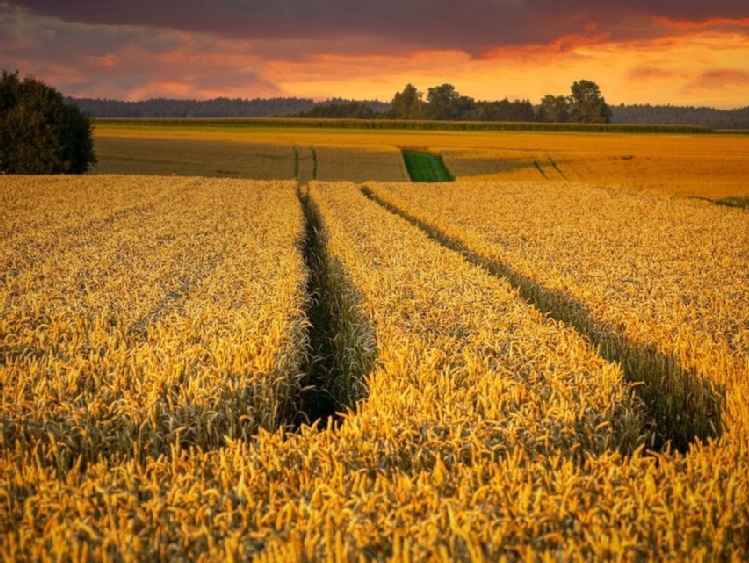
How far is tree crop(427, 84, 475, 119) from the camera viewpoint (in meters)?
143

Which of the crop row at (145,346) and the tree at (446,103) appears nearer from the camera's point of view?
the crop row at (145,346)

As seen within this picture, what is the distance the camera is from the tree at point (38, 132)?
47.2m

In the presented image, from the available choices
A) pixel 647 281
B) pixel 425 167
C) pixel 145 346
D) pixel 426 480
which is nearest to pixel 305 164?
pixel 425 167

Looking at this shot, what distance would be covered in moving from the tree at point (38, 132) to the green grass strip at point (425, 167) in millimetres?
24088

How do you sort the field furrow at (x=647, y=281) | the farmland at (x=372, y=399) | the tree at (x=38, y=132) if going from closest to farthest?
the farmland at (x=372, y=399) < the field furrow at (x=647, y=281) < the tree at (x=38, y=132)

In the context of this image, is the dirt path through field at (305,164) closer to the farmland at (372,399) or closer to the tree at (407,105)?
the farmland at (372,399)

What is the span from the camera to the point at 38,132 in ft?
156

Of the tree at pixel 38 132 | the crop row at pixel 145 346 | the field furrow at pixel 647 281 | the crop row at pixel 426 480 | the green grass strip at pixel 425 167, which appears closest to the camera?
the crop row at pixel 426 480

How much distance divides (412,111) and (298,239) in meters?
135

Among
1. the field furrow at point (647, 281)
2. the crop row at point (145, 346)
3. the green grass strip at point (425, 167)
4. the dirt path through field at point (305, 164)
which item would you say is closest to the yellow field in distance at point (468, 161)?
the dirt path through field at point (305, 164)

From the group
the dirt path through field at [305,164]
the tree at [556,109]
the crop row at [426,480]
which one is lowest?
the crop row at [426,480]

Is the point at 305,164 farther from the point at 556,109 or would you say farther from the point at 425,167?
the point at 556,109

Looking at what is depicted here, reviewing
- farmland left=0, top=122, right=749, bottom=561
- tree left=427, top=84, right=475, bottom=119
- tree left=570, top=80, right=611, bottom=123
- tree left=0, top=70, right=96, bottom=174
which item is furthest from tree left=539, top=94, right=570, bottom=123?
farmland left=0, top=122, right=749, bottom=561

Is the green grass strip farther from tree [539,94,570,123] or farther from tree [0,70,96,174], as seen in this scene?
tree [539,94,570,123]
